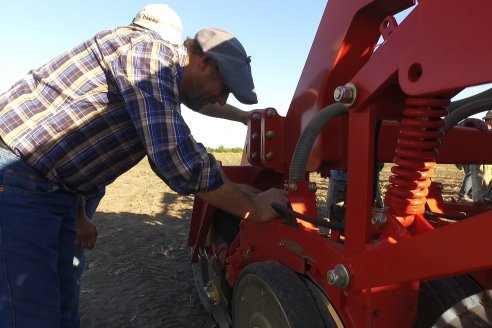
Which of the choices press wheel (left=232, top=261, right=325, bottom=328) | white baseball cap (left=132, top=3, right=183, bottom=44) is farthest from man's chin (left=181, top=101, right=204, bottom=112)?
press wheel (left=232, top=261, right=325, bottom=328)

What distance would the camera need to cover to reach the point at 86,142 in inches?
74.8

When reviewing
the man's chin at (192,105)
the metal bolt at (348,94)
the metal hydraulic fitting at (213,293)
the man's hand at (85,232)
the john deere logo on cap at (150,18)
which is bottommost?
the metal hydraulic fitting at (213,293)

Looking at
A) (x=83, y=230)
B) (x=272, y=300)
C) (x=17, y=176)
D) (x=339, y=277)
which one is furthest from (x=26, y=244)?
(x=339, y=277)

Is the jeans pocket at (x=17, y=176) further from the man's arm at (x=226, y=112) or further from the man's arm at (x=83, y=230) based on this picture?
the man's arm at (x=226, y=112)

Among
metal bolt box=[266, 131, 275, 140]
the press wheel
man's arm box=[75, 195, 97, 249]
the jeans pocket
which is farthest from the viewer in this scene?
man's arm box=[75, 195, 97, 249]

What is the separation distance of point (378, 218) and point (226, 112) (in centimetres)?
149

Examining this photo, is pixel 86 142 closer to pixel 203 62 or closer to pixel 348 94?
pixel 203 62

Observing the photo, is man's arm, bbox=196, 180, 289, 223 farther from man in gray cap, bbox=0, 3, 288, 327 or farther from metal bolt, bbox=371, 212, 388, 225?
metal bolt, bbox=371, 212, 388, 225

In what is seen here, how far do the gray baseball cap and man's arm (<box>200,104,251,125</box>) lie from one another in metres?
0.57

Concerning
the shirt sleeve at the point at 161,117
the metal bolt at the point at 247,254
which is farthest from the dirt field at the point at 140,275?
the shirt sleeve at the point at 161,117

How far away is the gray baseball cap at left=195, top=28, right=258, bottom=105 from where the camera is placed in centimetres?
195

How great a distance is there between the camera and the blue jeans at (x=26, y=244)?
6.31 feet

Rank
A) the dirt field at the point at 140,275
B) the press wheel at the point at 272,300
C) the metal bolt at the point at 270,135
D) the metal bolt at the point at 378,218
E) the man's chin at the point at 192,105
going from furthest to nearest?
the dirt field at the point at 140,275, the man's chin at the point at 192,105, the metal bolt at the point at 270,135, the press wheel at the point at 272,300, the metal bolt at the point at 378,218

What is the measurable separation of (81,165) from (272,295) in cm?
101
